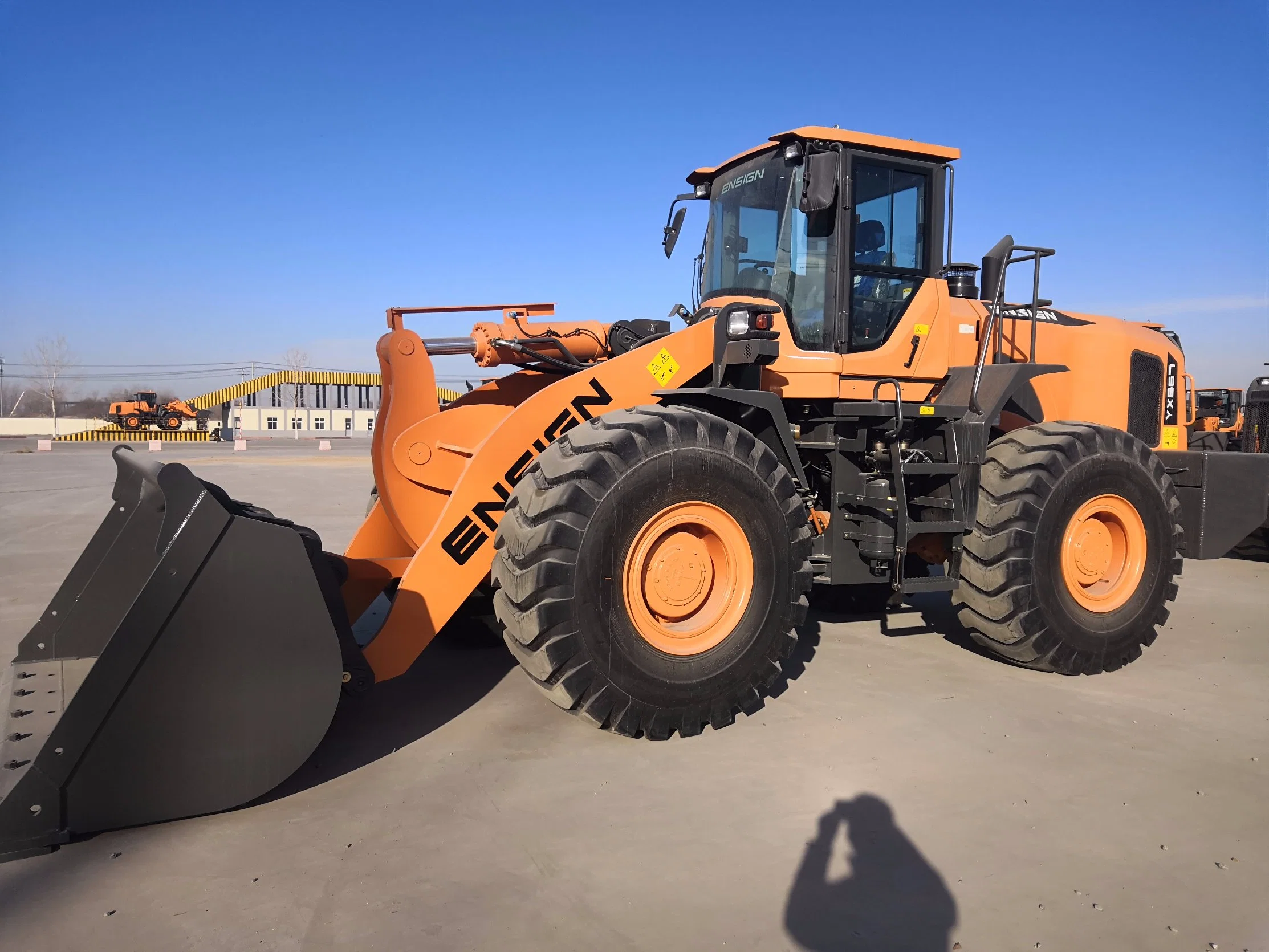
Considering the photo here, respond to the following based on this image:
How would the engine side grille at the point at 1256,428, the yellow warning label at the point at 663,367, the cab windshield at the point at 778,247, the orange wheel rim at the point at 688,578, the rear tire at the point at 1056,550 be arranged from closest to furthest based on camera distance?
the orange wheel rim at the point at 688,578, the yellow warning label at the point at 663,367, the rear tire at the point at 1056,550, the cab windshield at the point at 778,247, the engine side grille at the point at 1256,428

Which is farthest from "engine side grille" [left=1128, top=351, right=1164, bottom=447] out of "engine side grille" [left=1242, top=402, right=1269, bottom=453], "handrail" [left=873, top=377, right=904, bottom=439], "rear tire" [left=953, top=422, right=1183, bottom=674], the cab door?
"engine side grille" [left=1242, top=402, right=1269, bottom=453]

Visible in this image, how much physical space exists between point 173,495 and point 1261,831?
14.3 ft

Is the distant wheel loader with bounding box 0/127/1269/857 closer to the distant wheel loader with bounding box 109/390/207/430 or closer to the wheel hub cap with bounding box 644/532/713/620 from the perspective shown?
the wheel hub cap with bounding box 644/532/713/620

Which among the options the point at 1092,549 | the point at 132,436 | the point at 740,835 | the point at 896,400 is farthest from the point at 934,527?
the point at 132,436

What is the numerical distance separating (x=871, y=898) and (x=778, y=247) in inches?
148

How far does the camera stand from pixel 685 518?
13.4 feet

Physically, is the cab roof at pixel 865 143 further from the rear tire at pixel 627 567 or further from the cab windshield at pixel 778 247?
the rear tire at pixel 627 567

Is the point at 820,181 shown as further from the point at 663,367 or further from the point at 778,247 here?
the point at 663,367

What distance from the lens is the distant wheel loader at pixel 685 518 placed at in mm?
3156

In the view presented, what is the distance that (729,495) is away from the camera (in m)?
4.14

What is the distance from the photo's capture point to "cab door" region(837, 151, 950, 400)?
16.8 feet

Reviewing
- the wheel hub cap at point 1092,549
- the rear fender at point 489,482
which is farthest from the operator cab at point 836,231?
the wheel hub cap at point 1092,549

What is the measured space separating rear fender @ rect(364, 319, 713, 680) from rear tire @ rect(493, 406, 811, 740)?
0.69 ft

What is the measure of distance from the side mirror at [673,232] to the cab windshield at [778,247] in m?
0.50
